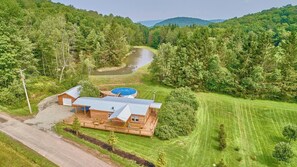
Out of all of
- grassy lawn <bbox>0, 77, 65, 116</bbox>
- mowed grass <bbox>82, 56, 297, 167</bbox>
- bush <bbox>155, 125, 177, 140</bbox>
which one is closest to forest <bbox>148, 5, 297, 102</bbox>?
mowed grass <bbox>82, 56, 297, 167</bbox>

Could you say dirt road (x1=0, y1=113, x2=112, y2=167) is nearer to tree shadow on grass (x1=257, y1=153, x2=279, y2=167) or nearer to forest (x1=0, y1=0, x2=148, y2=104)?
forest (x1=0, y1=0, x2=148, y2=104)

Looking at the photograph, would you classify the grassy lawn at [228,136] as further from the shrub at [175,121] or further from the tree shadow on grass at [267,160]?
the shrub at [175,121]

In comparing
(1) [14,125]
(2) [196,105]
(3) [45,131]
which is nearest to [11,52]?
(1) [14,125]

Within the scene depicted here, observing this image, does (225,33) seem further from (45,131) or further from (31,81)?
(45,131)

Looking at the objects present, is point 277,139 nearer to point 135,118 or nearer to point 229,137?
point 229,137

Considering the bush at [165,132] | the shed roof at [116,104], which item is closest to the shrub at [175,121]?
the bush at [165,132]

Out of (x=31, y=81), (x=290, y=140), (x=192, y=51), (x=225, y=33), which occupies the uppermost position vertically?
(x=225, y=33)
